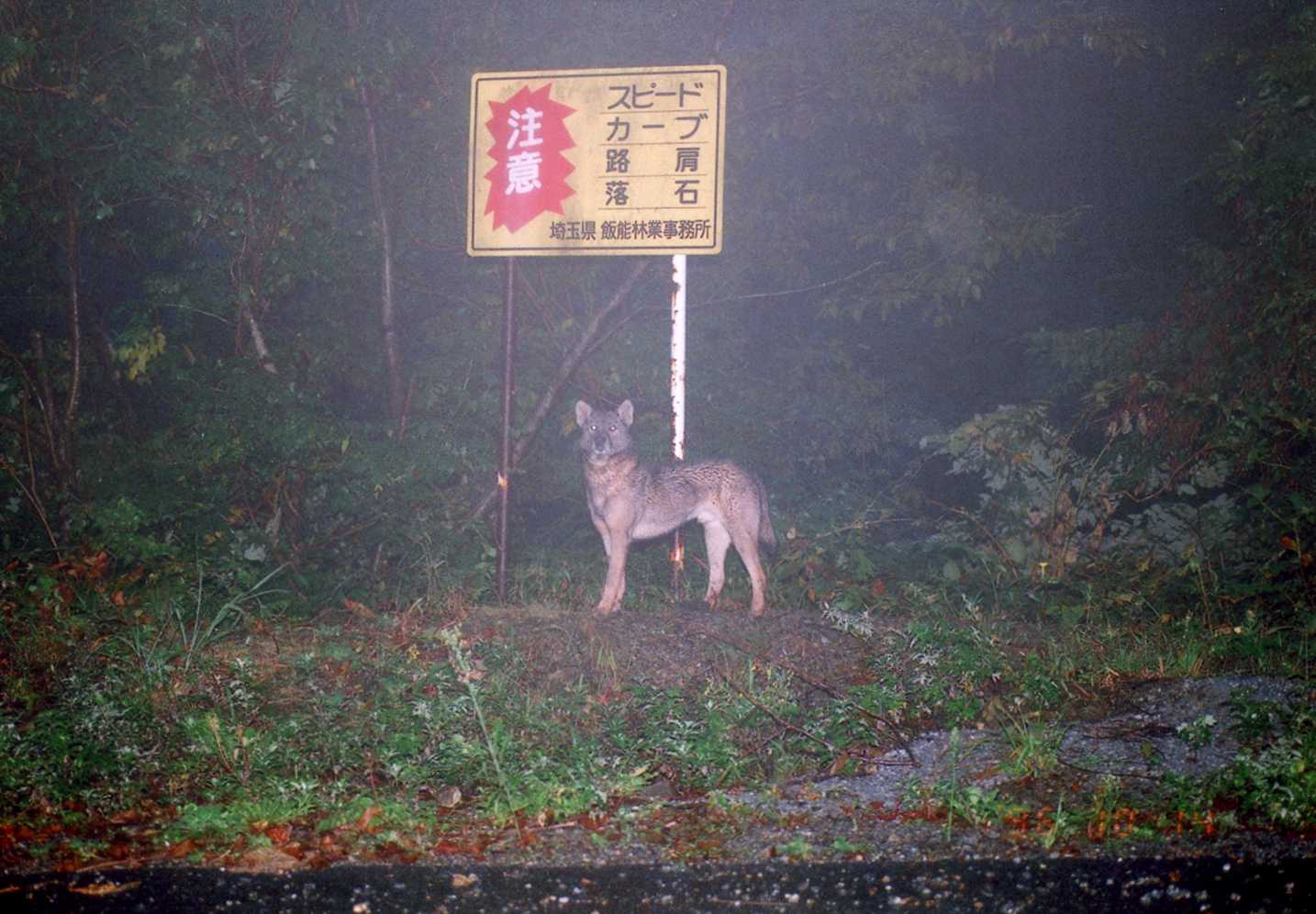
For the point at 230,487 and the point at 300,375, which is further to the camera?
the point at 300,375

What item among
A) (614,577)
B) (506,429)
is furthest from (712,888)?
(506,429)

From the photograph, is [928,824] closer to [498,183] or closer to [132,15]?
[498,183]

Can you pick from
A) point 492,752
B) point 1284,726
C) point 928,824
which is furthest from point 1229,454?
point 492,752

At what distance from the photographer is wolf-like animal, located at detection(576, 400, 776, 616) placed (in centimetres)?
932

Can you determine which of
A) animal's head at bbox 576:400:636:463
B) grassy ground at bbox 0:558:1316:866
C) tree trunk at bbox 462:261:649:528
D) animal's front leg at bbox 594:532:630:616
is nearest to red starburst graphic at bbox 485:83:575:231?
animal's head at bbox 576:400:636:463

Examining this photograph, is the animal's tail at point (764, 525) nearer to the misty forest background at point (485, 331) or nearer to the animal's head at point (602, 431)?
the misty forest background at point (485, 331)

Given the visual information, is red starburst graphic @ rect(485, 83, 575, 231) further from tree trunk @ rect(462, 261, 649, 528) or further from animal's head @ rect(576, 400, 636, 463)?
tree trunk @ rect(462, 261, 649, 528)

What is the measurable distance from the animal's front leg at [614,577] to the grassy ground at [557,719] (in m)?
0.21

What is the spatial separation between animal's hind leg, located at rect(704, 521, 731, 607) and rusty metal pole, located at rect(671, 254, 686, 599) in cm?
25

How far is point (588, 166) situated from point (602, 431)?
6.52 ft

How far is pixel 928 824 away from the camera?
514 cm

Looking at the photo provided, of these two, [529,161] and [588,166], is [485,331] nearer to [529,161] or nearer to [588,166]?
[529,161]

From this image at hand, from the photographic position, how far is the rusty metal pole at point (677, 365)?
9.49 meters

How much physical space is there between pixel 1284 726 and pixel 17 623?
290 inches
